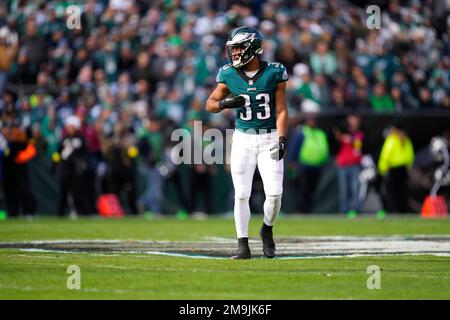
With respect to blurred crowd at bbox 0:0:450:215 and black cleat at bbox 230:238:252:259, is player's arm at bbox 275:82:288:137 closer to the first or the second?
black cleat at bbox 230:238:252:259

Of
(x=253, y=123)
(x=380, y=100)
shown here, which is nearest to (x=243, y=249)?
(x=253, y=123)

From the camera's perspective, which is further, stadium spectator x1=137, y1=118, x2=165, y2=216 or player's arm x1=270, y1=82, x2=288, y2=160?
stadium spectator x1=137, y1=118, x2=165, y2=216

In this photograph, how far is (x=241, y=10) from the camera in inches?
904

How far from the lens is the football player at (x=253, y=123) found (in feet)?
33.3

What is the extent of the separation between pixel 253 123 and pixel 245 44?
29.3 inches

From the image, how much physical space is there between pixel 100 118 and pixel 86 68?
1243 mm

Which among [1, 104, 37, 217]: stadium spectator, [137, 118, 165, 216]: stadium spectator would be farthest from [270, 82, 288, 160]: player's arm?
[137, 118, 165, 216]: stadium spectator

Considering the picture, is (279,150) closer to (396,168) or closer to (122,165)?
(396,168)

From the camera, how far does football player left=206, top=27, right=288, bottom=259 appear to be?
1015cm

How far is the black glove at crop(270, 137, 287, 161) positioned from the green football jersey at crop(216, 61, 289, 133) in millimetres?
220
